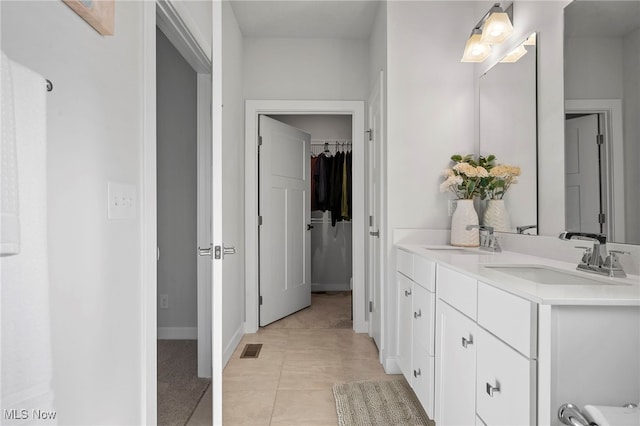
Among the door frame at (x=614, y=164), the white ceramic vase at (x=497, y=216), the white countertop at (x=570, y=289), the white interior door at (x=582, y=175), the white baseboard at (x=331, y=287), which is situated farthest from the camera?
the white baseboard at (x=331, y=287)

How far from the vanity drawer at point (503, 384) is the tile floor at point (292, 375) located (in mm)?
918

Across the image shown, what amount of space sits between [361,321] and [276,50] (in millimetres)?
2567

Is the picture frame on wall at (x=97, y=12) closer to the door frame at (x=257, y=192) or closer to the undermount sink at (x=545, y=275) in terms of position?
the undermount sink at (x=545, y=275)

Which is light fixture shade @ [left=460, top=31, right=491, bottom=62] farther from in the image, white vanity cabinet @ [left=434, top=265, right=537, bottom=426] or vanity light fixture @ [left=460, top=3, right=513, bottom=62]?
white vanity cabinet @ [left=434, top=265, right=537, bottom=426]

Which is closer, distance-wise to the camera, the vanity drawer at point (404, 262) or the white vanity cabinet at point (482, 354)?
the white vanity cabinet at point (482, 354)

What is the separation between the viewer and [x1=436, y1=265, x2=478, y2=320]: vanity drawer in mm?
1201

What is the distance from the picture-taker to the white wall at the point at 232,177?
99.2 inches

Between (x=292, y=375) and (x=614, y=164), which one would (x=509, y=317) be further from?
(x=292, y=375)

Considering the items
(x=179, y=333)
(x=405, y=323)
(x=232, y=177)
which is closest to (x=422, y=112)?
(x=405, y=323)

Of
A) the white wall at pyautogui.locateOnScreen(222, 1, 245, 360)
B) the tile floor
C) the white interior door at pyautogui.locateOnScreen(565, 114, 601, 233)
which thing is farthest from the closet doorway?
the white interior door at pyautogui.locateOnScreen(565, 114, 601, 233)

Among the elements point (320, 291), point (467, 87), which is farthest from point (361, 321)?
point (467, 87)

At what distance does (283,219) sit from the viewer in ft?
11.5

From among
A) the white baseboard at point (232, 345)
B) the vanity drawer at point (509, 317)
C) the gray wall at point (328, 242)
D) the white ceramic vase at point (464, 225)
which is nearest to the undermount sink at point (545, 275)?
the vanity drawer at point (509, 317)

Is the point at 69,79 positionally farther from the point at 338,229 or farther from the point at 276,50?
the point at 338,229
